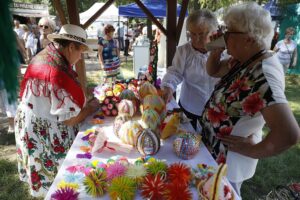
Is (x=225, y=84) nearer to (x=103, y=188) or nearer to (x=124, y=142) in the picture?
(x=124, y=142)

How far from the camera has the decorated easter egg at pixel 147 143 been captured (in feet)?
4.34

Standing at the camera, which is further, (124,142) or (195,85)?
(195,85)

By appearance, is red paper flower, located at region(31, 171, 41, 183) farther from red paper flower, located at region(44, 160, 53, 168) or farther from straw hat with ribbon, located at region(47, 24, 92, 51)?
straw hat with ribbon, located at region(47, 24, 92, 51)

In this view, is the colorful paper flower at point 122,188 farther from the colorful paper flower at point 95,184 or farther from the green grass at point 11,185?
the green grass at point 11,185

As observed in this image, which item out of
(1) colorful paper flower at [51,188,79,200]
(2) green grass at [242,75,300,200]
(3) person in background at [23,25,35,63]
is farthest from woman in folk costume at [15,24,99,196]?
(3) person in background at [23,25,35,63]

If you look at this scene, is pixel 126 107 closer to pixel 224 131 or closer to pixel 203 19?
pixel 224 131

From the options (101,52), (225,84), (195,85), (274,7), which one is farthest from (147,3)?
(225,84)

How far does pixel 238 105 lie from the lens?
1.29 metres

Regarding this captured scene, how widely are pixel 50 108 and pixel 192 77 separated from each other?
3.77ft

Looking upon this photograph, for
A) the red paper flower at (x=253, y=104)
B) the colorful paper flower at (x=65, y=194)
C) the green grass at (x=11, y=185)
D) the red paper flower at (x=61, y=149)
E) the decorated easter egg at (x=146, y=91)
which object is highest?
the red paper flower at (x=253, y=104)

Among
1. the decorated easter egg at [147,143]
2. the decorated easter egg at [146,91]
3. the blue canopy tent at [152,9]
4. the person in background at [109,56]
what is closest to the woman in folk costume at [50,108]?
the decorated easter egg at [146,91]

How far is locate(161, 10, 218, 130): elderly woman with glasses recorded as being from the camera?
2.05 meters

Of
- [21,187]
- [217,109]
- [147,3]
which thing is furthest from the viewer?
[147,3]

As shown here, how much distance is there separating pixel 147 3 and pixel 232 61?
7.57 metres
